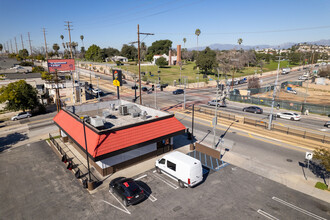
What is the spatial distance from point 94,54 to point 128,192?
163876 mm

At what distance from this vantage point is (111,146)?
736 inches

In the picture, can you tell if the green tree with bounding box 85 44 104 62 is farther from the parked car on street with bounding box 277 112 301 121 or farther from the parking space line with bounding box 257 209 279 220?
the parking space line with bounding box 257 209 279 220

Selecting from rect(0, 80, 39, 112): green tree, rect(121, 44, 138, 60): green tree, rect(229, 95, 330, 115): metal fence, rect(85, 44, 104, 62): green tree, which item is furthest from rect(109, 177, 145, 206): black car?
rect(85, 44, 104, 62): green tree

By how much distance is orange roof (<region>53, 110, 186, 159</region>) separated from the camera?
18453 mm

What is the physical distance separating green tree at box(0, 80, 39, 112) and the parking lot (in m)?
24.5

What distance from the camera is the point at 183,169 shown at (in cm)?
1712

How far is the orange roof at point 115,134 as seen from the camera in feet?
60.5

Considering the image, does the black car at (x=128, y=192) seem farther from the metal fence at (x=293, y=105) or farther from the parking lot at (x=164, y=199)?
the metal fence at (x=293, y=105)

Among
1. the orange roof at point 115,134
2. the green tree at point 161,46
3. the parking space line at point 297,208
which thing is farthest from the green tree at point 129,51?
the parking space line at point 297,208

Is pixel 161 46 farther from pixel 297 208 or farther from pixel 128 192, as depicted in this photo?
pixel 297 208

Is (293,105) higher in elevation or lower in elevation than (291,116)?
higher

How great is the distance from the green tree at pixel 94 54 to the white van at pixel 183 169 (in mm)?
152703

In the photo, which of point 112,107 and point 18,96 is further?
point 18,96

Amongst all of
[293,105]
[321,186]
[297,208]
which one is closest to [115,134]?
[297,208]
